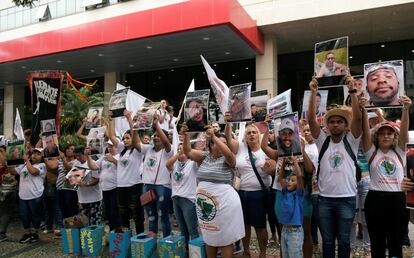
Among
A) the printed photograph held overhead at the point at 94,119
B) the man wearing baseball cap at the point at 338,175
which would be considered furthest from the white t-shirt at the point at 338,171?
the printed photograph held overhead at the point at 94,119

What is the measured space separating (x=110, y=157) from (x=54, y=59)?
12425 millimetres

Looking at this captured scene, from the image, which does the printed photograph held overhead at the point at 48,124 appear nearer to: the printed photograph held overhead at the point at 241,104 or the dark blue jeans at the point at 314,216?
the printed photograph held overhead at the point at 241,104

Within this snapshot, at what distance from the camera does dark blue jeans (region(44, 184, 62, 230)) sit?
684cm

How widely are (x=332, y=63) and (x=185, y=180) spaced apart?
2.32m

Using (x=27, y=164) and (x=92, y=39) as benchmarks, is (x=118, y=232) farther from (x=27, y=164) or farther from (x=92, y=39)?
(x=92, y=39)

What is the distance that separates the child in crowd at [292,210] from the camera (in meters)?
3.81

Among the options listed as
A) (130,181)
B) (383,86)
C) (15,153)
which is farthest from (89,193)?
(383,86)

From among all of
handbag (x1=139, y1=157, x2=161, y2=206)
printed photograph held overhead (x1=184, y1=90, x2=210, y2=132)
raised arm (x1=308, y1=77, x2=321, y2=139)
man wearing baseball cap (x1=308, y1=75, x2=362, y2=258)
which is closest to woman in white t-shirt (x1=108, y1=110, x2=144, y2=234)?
handbag (x1=139, y1=157, x2=161, y2=206)

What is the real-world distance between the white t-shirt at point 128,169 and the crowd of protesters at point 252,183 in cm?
2

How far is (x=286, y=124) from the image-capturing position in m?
3.79

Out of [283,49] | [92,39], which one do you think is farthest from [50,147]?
[283,49]

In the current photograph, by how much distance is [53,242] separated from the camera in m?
6.16

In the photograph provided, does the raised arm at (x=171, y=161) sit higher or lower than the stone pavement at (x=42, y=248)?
higher

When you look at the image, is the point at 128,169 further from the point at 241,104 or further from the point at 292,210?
the point at 292,210
